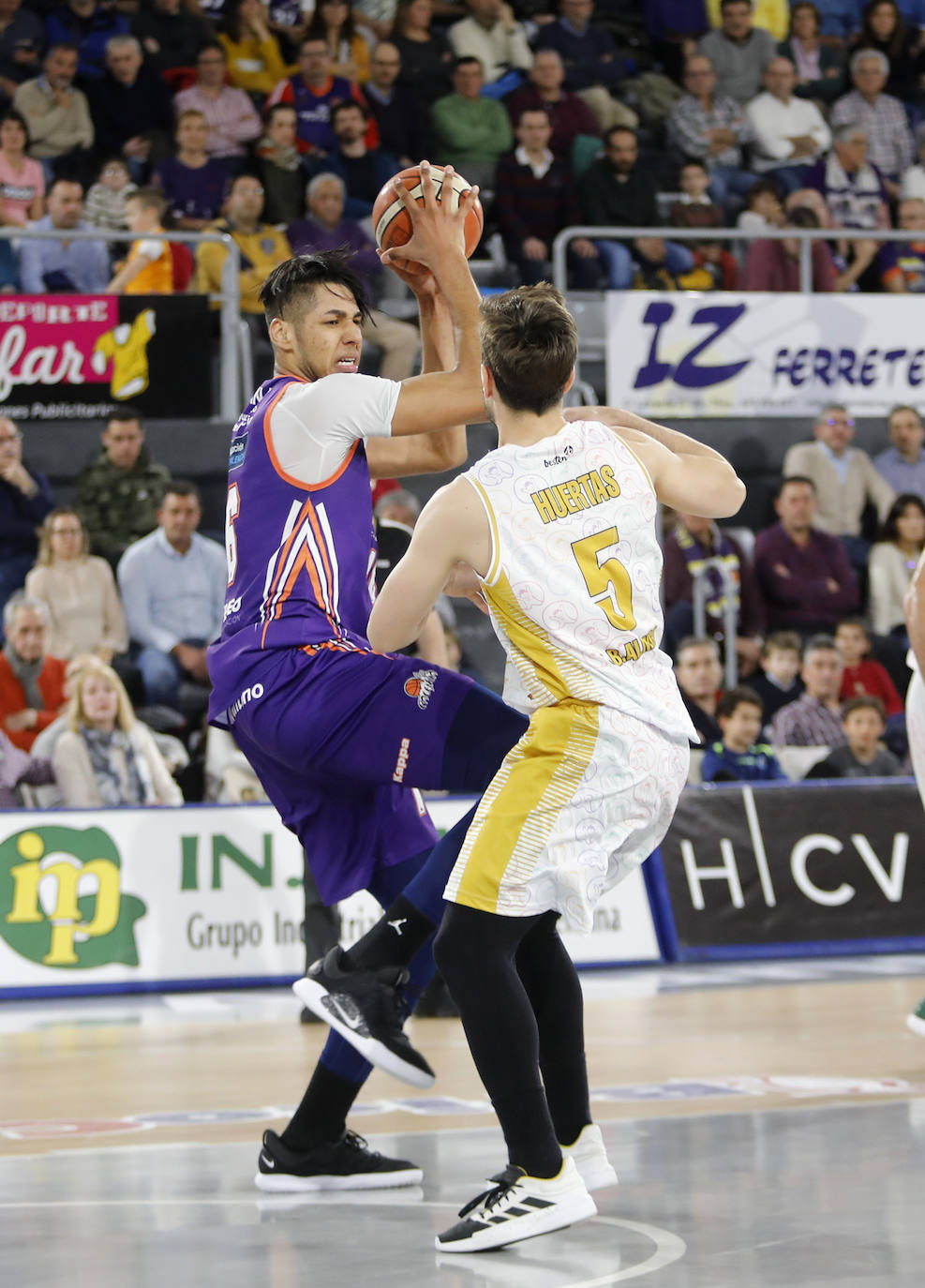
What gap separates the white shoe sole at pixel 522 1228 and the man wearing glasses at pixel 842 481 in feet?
31.2

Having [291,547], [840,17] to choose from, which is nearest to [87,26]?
[840,17]

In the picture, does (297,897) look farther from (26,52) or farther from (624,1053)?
(26,52)

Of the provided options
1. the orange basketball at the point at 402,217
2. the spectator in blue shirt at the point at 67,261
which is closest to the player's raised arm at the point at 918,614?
the orange basketball at the point at 402,217

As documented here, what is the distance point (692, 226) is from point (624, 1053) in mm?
9083

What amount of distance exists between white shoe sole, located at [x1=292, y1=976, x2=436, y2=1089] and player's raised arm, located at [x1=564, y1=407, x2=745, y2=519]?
143 centimetres

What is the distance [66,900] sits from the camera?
30.0 ft

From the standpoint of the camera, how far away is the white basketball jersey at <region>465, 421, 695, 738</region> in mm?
4105

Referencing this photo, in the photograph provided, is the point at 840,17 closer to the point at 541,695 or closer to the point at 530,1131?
the point at 541,695

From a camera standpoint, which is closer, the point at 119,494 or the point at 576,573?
the point at 576,573

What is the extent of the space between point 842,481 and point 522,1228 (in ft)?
32.4

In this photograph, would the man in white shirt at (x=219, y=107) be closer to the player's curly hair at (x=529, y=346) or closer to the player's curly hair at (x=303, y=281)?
the player's curly hair at (x=303, y=281)

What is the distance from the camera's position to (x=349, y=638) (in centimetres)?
459

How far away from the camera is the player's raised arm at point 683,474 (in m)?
4.35

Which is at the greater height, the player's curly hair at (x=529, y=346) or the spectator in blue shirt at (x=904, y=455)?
the spectator in blue shirt at (x=904, y=455)
